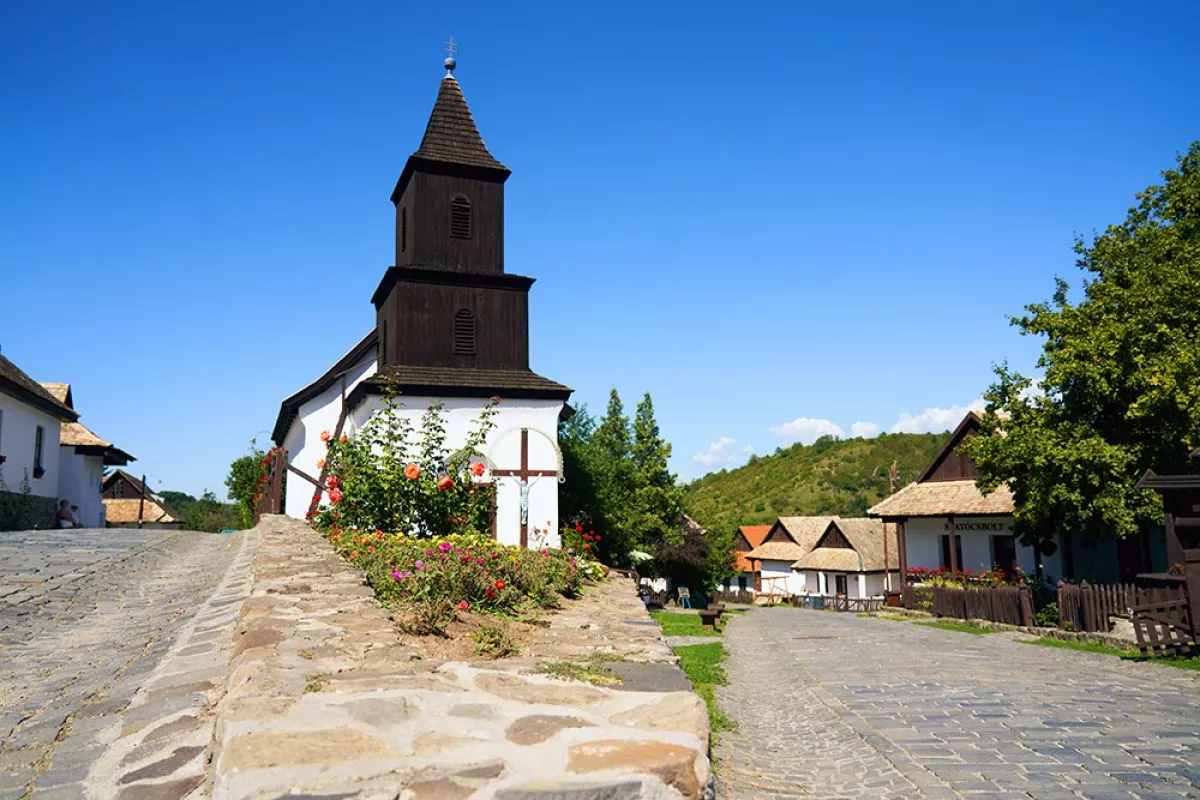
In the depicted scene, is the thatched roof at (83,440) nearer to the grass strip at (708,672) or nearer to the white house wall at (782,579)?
the grass strip at (708,672)

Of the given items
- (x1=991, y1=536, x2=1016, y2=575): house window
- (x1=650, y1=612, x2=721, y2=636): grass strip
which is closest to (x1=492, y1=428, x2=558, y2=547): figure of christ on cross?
(x1=650, y1=612, x2=721, y2=636): grass strip

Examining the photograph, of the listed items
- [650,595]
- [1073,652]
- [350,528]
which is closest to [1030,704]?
[1073,652]

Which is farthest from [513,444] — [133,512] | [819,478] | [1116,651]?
[819,478]

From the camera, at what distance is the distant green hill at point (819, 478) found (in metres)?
84.8

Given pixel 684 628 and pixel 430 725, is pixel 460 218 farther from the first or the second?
pixel 430 725

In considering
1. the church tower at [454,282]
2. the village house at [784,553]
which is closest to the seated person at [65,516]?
the church tower at [454,282]

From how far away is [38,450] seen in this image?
2659 centimetres

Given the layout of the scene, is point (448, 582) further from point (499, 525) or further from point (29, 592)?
point (499, 525)

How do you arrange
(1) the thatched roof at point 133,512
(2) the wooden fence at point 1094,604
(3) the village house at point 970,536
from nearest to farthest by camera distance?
1. (2) the wooden fence at point 1094,604
2. (3) the village house at point 970,536
3. (1) the thatched roof at point 133,512

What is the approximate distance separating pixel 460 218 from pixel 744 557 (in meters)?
42.7

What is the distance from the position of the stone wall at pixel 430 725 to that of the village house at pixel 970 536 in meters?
24.5

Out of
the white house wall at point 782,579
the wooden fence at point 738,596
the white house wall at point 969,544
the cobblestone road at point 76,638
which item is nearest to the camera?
the cobblestone road at point 76,638

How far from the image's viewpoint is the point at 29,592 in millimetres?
9156

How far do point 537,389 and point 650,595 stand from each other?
15441 mm
